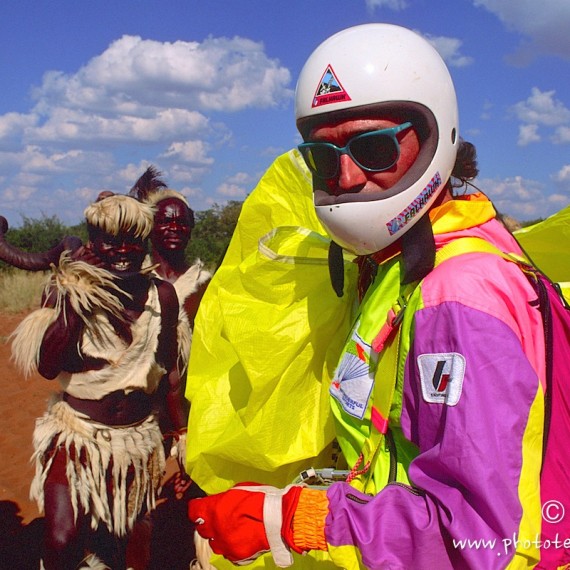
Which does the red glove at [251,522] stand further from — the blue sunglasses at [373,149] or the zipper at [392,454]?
the blue sunglasses at [373,149]

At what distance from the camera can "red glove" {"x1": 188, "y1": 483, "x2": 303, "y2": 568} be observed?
147 cm

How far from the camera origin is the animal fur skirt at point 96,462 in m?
3.45

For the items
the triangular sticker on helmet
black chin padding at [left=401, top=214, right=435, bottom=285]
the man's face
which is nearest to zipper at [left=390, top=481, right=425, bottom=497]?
black chin padding at [left=401, top=214, right=435, bottom=285]

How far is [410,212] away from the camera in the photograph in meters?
1.61

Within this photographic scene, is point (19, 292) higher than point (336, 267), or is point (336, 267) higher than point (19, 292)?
point (19, 292)

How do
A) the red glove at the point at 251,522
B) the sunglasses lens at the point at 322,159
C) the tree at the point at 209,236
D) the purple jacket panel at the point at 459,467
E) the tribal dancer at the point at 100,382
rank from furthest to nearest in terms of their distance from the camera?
the tree at the point at 209,236, the tribal dancer at the point at 100,382, the sunglasses lens at the point at 322,159, the red glove at the point at 251,522, the purple jacket panel at the point at 459,467

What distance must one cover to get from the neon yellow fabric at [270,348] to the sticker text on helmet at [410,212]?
1.73 ft

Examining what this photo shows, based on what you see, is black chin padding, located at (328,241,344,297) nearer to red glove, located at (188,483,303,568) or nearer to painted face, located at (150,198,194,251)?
red glove, located at (188,483,303,568)

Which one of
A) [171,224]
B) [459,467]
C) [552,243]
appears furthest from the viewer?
[171,224]

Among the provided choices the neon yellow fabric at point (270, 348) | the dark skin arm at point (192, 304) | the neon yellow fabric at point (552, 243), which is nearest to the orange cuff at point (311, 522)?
the neon yellow fabric at point (270, 348)

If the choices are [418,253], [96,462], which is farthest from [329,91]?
[96,462]

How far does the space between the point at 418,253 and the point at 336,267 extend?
0.49 meters

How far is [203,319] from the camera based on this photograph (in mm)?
2418

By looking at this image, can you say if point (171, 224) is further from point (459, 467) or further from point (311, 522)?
point (459, 467)
